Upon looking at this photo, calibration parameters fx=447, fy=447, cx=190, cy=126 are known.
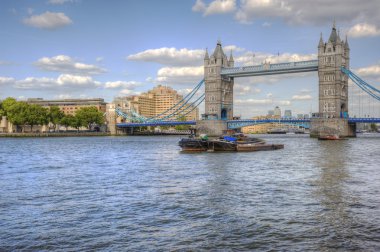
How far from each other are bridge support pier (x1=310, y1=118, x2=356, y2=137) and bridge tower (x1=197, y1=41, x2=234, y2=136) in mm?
28200

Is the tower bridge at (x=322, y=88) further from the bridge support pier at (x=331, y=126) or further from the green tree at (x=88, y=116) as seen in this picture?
the green tree at (x=88, y=116)

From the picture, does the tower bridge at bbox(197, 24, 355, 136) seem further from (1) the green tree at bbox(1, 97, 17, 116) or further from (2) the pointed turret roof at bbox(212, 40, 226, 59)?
(1) the green tree at bbox(1, 97, 17, 116)

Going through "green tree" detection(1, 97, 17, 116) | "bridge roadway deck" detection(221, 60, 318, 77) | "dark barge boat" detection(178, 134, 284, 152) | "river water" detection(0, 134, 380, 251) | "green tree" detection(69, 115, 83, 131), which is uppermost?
"bridge roadway deck" detection(221, 60, 318, 77)

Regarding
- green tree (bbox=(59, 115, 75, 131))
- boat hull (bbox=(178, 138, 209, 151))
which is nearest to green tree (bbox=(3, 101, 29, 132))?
green tree (bbox=(59, 115, 75, 131))

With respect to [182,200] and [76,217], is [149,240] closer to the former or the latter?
[76,217]

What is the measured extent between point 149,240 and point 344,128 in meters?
94.4

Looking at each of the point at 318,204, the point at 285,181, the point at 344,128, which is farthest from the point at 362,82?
the point at 318,204

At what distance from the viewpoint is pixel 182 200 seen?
19.5m

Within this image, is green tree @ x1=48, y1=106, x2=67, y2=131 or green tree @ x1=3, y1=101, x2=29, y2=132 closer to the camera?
green tree @ x1=3, y1=101, x2=29, y2=132

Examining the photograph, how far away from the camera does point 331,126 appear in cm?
10100

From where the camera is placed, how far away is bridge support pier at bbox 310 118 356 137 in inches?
3953

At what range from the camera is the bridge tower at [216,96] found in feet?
410

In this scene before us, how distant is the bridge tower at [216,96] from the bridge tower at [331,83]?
28.9m

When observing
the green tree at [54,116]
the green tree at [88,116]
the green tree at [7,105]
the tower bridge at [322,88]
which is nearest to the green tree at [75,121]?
the green tree at [88,116]
